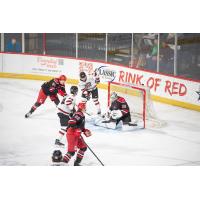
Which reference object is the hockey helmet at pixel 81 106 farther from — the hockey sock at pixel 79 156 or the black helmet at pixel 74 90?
the hockey sock at pixel 79 156

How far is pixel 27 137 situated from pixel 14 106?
324 millimetres

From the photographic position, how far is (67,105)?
637cm

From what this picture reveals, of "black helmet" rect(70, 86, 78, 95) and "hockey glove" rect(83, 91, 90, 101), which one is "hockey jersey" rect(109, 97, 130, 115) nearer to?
"hockey glove" rect(83, 91, 90, 101)

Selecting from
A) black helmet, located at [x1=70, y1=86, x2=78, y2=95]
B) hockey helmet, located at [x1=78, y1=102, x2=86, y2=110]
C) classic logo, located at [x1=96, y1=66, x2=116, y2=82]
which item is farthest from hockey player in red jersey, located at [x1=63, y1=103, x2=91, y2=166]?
classic logo, located at [x1=96, y1=66, x2=116, y2=82]

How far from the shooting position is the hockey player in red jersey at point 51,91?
6.38 m

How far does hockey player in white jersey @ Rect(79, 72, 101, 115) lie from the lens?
6.34 meters

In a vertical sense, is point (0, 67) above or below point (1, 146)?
above

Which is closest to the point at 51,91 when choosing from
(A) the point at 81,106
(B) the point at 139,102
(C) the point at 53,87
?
(C) the point at 53,87

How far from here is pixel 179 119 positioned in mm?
6363

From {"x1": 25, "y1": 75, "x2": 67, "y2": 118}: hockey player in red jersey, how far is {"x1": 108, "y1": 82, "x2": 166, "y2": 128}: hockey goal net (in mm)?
474

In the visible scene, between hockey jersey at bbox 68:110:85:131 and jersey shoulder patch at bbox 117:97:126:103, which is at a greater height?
jersey shoulder patch at bbox 117:97:126:103

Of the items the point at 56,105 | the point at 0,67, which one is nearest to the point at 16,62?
the point at 0,67
